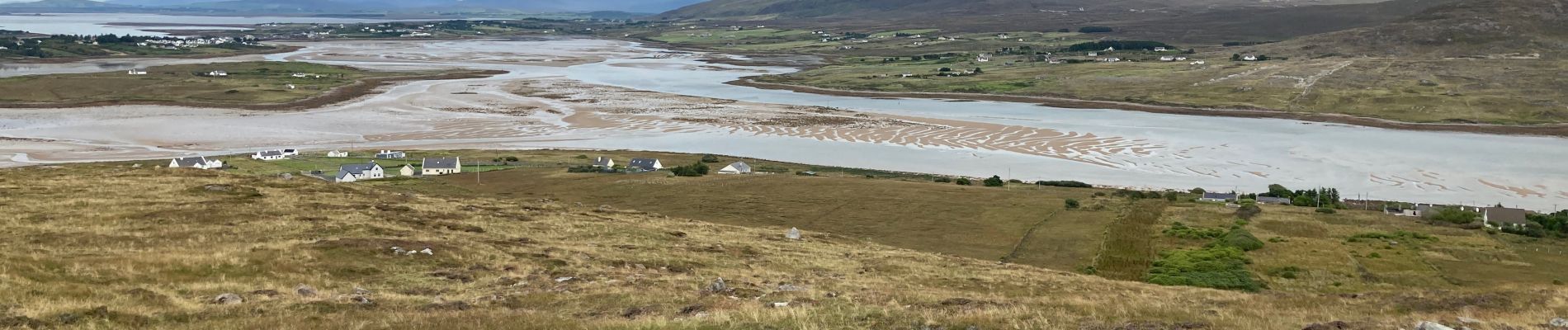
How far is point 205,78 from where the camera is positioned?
358 feet

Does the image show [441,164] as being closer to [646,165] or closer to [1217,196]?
[646,165]

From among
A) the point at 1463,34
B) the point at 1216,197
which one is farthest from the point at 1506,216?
the point at 1463,34

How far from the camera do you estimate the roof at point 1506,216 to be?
37.2 meters

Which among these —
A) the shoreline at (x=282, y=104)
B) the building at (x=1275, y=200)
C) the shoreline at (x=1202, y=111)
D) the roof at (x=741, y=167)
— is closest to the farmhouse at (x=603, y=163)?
the roof at (x=741, y=167)

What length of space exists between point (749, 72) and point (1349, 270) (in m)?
113

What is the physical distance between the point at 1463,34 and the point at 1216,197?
4371 inches

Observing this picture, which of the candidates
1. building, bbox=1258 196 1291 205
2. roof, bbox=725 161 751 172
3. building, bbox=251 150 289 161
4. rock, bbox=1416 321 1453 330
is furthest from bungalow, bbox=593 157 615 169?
rock, bbox=1416 321 1453 330

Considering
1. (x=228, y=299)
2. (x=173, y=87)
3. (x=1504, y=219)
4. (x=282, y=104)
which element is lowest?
(x=1504, y=219)

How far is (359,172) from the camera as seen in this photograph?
50.5 meters

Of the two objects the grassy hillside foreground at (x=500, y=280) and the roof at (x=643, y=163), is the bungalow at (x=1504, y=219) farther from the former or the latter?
the roof at (x=643, y=163)

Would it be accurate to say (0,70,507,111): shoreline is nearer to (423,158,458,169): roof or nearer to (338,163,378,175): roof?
(423,158,458,169): roof

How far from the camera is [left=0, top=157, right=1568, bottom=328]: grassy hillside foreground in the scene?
1318cm

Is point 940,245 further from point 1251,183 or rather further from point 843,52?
point 843,52

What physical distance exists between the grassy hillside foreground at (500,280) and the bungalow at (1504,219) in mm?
19809
